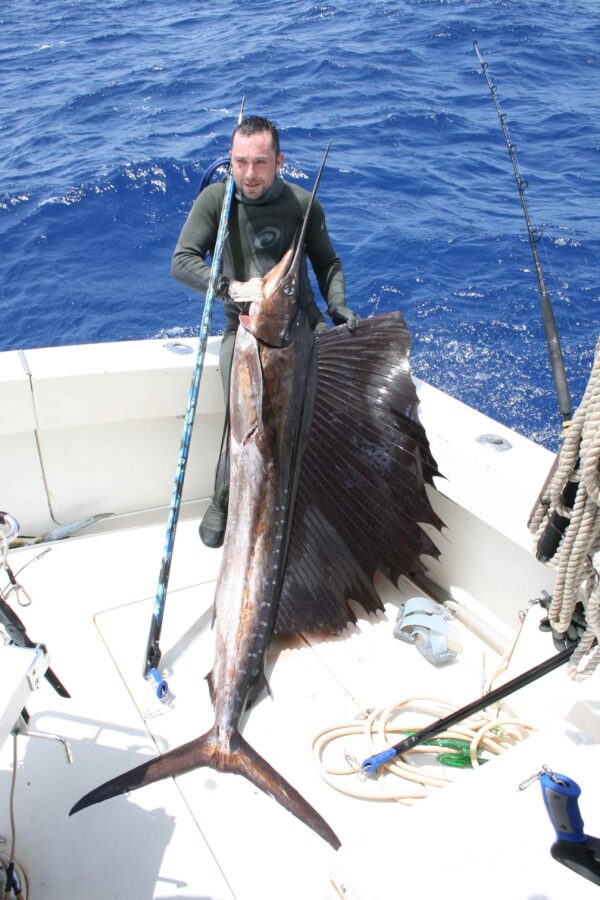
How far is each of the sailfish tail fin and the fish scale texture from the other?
48 centimetres

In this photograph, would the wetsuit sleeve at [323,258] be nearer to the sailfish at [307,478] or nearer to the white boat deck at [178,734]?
the sailfish at [307,478]

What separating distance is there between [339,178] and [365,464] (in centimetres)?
587

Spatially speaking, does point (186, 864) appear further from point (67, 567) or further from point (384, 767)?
point (67, 567)

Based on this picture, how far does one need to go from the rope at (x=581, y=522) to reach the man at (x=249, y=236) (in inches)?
44.5

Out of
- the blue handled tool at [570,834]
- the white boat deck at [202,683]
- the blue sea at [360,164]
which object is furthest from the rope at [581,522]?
the blue sea at [360,164]

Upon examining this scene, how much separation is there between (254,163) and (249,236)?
0.84ft

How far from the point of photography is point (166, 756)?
1624 mm

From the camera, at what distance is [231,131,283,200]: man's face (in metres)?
2.37

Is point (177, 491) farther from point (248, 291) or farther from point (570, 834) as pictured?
point (570, 834)

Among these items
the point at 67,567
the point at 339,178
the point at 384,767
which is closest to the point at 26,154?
the point at 339,178

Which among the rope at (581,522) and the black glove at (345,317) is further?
the black glove at (345,317)

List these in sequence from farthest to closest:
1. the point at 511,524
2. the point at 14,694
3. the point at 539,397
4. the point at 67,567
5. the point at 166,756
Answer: the point at 539,397
the point at 67,567
the point at 511,524
the point at 166,756
the point at 14,694

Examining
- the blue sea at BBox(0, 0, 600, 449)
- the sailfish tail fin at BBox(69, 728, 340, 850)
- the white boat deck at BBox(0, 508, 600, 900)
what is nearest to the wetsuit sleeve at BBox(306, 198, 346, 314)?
the white boat deck at BBox(0, 508, 600, 900)

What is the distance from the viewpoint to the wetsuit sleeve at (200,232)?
7.97 ft
